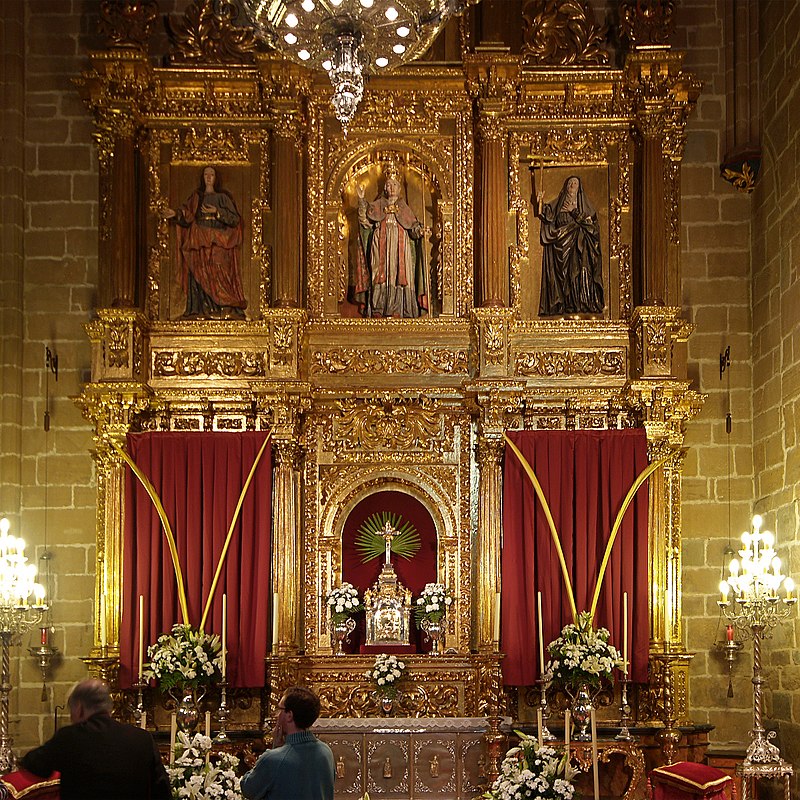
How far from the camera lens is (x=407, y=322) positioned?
1494cm

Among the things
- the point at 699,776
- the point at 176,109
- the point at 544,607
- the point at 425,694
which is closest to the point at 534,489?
the point at 544,607

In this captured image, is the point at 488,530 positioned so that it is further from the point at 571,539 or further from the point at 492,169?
the point at 492,169

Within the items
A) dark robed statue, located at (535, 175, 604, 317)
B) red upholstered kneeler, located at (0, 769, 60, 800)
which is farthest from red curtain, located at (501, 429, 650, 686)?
red upholstered kneeler, located at (0, 769, 60, 800)

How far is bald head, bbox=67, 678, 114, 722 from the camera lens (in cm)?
694

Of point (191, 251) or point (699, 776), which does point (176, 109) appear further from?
point (699, 776)

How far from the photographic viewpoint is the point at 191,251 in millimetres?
15195

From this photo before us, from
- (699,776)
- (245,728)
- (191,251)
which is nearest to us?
(699,776)

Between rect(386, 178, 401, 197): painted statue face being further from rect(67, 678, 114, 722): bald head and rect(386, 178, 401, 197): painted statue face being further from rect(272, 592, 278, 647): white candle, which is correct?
rect(67, 678, 114, 722): bald head

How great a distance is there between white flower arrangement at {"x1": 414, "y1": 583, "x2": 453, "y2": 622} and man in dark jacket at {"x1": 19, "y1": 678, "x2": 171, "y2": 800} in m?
7.40

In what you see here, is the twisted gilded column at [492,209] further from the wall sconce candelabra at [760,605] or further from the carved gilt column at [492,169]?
the wall sconce candelabra at [760,605]

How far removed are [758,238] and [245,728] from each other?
7.43 meters

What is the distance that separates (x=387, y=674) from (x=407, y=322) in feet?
11.9

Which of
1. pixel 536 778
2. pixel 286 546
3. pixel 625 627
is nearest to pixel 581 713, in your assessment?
pixel 625 627

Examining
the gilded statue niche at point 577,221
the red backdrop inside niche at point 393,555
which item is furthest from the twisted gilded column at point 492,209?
the red backdrop inside niche at point 393,555
